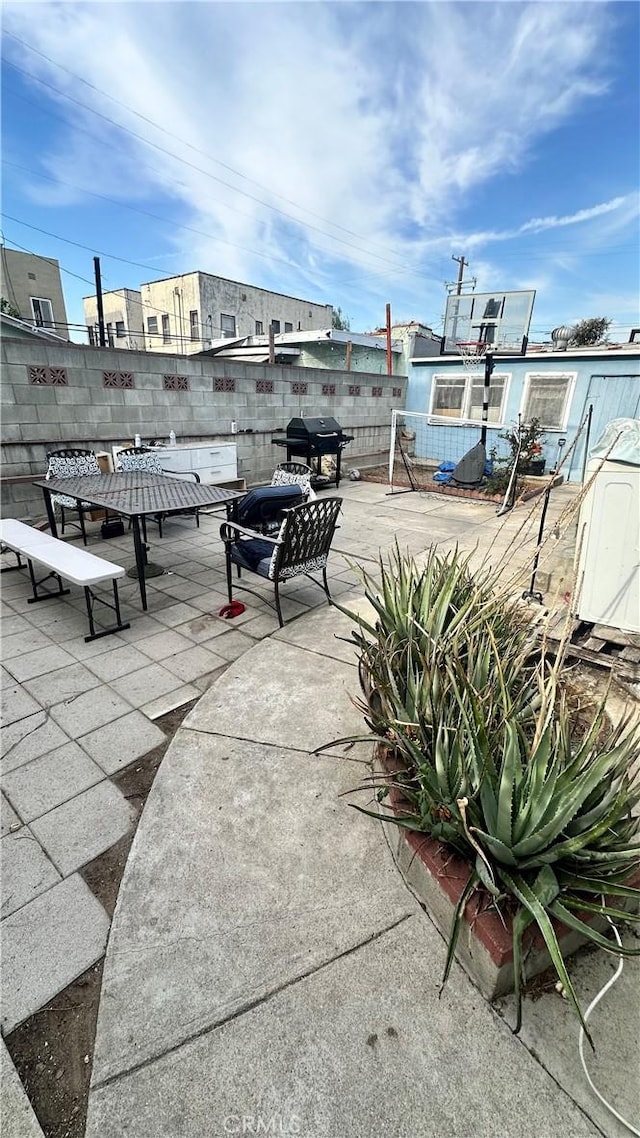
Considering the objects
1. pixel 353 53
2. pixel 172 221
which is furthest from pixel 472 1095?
pixel 172 221

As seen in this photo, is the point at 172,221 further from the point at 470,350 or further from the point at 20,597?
the point at 20,597

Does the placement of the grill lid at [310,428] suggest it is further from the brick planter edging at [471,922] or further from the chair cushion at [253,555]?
the brick planter edging at [471,922]

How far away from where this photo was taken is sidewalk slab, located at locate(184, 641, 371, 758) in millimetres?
2215

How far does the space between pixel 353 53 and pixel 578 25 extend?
2560 mm

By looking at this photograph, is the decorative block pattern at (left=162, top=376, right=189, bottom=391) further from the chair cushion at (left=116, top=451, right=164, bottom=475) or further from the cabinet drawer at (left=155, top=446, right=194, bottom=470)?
the chair cushion at (left=116, top=451, right=164, bottom=475)

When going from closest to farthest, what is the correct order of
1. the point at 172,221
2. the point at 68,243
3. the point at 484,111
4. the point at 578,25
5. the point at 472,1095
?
the point at 472,1095
the point at 578,25
the point at 484,111
the point at 68,243
the point at 172,221

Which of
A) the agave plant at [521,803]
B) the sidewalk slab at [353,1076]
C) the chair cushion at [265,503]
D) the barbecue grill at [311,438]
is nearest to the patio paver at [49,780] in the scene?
the sidewalk slab at [353,1076]

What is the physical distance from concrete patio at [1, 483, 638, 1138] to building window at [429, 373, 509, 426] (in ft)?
32.5

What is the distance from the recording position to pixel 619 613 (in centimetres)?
290

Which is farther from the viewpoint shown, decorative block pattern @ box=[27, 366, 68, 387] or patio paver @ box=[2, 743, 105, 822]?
decorative block pattern @ box=[27, 366, 68, 387]

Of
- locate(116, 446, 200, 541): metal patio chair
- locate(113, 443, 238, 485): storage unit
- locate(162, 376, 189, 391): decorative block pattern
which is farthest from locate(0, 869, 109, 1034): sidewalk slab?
locate(162, 376, 189, 391): decorative block pattern

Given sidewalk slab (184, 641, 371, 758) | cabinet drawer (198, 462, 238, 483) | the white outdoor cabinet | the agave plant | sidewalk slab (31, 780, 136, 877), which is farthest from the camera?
cabinet drawer (198, 462, 238, 483)

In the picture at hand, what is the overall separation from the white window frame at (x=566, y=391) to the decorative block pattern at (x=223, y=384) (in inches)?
249

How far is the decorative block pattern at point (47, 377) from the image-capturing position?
527 cm
